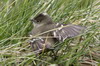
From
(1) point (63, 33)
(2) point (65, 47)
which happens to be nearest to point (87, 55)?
(2) point (65, 47)

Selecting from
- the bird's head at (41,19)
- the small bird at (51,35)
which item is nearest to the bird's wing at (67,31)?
the small bird at (51,35)

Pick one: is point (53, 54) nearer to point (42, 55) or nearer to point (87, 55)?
point (42, 55)

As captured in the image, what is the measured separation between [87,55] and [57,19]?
606 millimetres

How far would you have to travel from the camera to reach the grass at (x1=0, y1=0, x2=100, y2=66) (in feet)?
10.4

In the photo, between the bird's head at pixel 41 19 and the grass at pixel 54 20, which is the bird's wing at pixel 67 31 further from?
the bird's head at pixel 41 19

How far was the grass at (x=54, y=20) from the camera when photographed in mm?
3160

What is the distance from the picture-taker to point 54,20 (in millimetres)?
3857

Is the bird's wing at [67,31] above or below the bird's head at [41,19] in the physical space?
below

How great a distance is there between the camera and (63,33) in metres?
3.18

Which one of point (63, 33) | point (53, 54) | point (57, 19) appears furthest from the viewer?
point (57, 19)

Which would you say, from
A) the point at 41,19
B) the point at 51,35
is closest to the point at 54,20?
the point at 41,19

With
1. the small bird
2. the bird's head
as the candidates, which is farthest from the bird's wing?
the bird's head

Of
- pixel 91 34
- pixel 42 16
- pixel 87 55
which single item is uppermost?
pixel 42 16

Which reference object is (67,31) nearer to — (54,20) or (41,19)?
(41,19)
